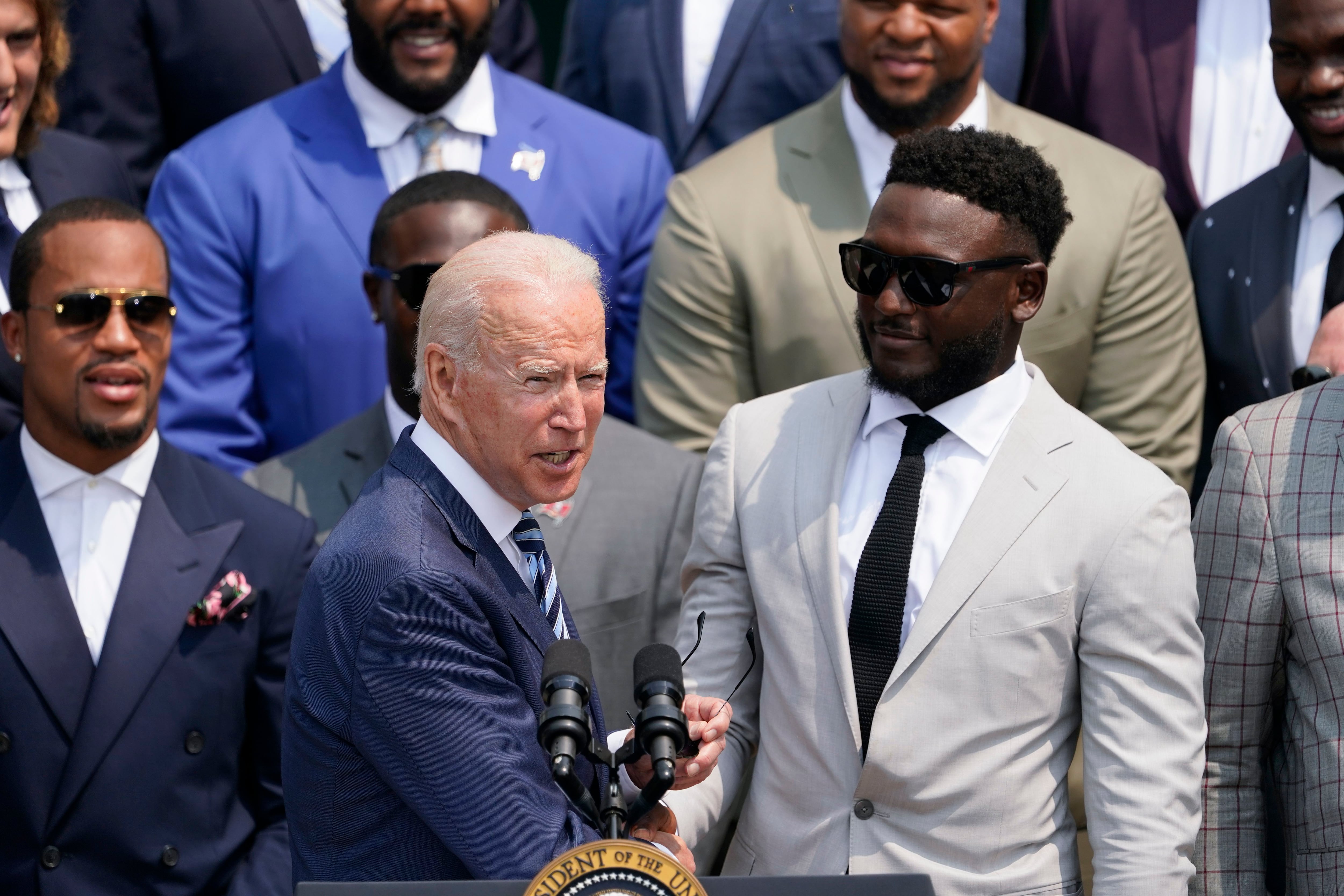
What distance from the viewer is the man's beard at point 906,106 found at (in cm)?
483

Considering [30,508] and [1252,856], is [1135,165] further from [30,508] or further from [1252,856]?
[30,508]

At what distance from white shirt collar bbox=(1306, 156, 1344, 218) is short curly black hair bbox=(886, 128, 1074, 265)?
1.45m

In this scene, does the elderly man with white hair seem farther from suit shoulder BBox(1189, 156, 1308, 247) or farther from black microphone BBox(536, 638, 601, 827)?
suit shoulder BBox(1189, 156, 1308, 247)

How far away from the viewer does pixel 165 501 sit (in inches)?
164

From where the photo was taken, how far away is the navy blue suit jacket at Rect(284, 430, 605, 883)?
8.52 feet

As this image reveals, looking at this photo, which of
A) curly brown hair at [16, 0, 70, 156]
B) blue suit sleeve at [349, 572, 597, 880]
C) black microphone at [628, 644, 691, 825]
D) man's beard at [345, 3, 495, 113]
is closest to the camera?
black microphone at [628, 644, 691, 825]

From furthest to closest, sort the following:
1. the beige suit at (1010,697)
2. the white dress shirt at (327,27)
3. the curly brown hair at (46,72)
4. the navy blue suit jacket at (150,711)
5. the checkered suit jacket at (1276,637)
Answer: the white dress shirt at (327,27) → the curly brown hair at (46,72) → the navy blue suit jacket at (150,711) → the checkered suit jacket at (1276,637) → the beige suit at (1010,697)

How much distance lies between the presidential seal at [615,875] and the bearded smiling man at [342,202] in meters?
2.91

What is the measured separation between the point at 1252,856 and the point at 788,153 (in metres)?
2.47

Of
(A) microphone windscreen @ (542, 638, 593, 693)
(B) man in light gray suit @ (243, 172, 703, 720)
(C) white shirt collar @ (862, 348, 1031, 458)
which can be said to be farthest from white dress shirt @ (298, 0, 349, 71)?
(A) microphone windscreen @ (542, 638, 593, 693)

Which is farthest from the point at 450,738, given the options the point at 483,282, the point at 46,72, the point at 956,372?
the point at 46,72

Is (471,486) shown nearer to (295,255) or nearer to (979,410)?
(979,410)

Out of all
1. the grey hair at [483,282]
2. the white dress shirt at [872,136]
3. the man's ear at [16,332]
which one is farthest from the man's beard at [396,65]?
the grey hair at [483,282]

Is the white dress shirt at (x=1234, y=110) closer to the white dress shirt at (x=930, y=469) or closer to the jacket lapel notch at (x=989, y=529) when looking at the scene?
the white dress shirt at (x=930, y=469)
